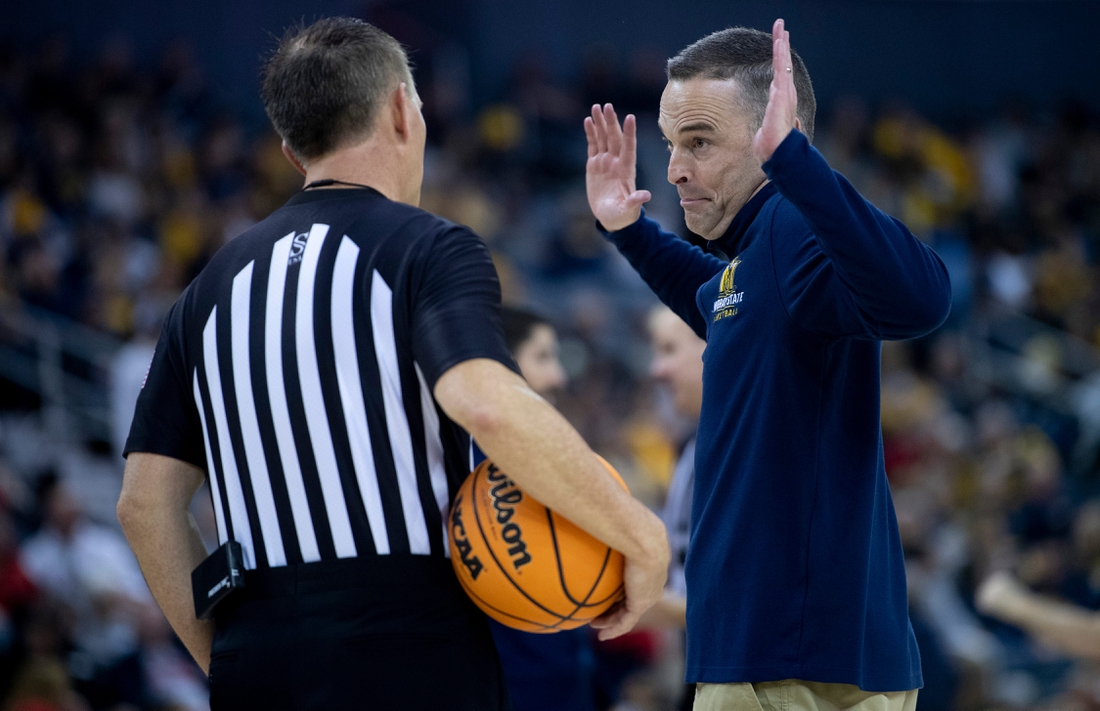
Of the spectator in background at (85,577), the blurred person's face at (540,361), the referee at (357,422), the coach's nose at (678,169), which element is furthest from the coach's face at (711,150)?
the spectator in background at (85,577)

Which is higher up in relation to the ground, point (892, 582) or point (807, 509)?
point (807, 509)

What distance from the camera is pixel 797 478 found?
2439 millimetres

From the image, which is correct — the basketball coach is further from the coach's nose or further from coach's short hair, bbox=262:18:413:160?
coach's short hair, bbox=262:18:413:160

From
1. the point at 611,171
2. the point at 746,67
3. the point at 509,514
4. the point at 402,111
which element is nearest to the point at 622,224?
the point at 611,171

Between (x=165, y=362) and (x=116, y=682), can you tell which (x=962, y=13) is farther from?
(x=165, y=362)

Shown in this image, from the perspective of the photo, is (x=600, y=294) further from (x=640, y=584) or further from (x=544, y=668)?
(x=640, y=584)

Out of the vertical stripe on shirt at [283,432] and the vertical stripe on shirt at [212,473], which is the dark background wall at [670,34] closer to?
the vertical stripe on shirt at [212,473]

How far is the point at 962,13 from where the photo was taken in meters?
18.1

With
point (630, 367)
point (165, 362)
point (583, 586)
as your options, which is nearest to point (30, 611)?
point (165, 362)

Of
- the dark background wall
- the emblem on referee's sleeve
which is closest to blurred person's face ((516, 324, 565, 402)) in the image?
the emblem on referee's sleeve

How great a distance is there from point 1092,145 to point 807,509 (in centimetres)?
1727

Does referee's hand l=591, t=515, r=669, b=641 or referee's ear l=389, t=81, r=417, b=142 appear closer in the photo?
referee's hand l=591, t=515, r=669, b=641

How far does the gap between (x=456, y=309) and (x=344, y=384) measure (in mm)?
338

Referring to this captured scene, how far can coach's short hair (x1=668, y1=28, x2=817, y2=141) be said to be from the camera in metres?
2.73
